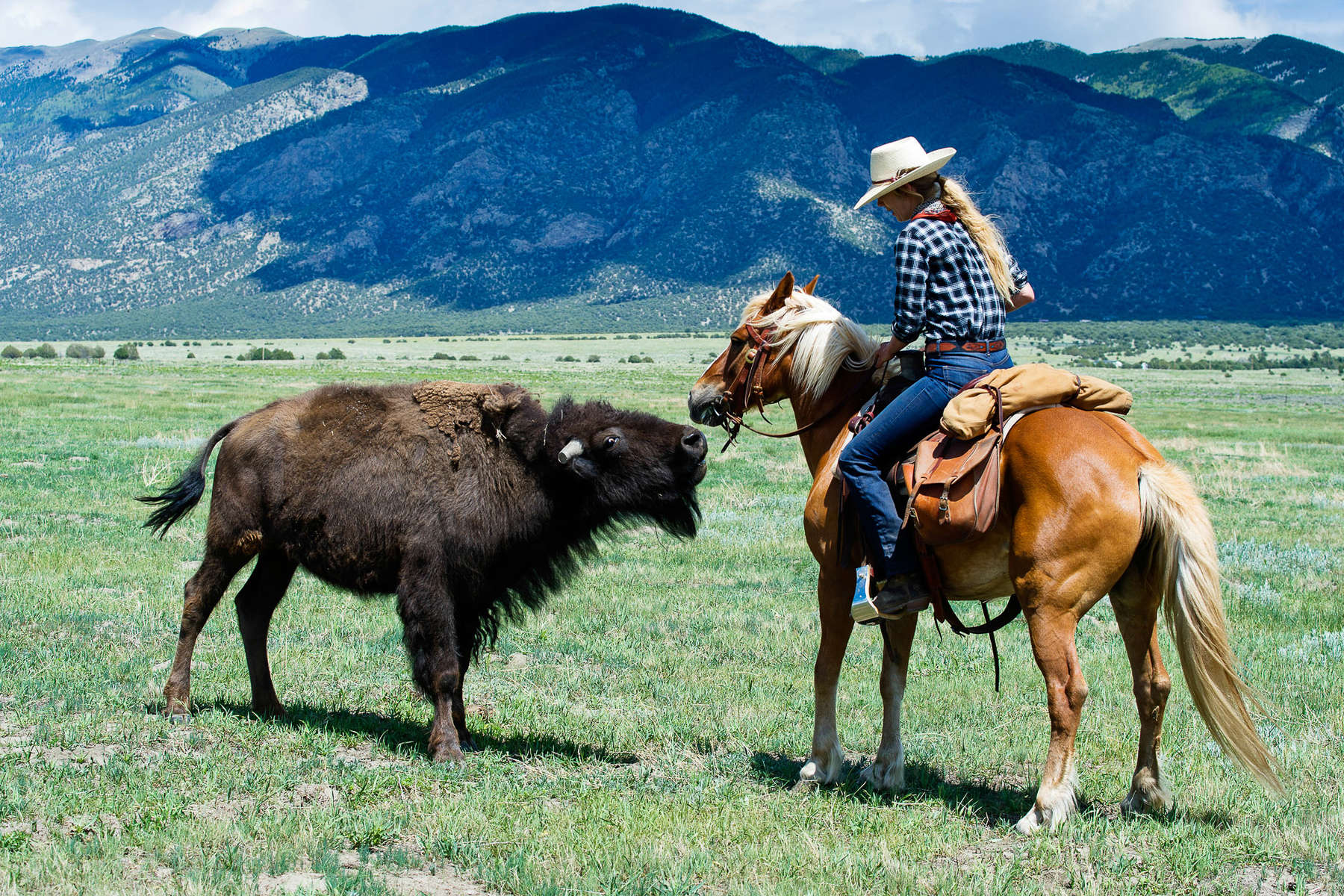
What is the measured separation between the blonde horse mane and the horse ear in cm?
4

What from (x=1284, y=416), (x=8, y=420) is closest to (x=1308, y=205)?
(x=1284, y=416)

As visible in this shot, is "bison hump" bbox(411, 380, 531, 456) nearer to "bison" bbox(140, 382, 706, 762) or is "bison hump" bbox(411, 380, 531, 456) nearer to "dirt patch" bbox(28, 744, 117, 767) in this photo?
"bison" bbox(140, 382, 706, 762)

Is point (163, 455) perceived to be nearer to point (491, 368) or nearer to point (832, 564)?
point (832, 564)

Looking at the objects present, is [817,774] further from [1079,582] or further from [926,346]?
[926,346]

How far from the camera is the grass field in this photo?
4.83m

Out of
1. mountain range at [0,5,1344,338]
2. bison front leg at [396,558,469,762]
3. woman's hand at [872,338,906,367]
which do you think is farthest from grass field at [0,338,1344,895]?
mountain range at [0,5,1344,338]

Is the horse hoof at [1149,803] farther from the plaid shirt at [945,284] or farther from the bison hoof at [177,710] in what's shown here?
the bison hoof at [177,710]

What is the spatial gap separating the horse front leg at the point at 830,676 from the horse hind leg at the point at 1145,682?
1.42 meters

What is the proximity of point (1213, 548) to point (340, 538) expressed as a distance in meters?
4.97

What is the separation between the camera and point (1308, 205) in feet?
550

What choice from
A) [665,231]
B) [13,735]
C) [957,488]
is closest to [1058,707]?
[957,488]

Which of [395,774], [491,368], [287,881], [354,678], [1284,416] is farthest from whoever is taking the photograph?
[491,368]

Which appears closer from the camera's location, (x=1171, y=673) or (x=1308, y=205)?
(x=1171, y=673)

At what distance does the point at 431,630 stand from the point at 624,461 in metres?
1.57
